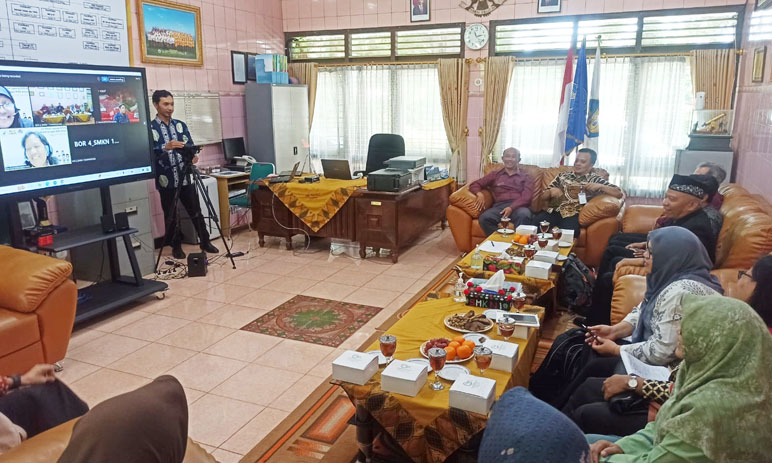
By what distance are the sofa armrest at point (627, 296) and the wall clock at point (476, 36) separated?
428 cm

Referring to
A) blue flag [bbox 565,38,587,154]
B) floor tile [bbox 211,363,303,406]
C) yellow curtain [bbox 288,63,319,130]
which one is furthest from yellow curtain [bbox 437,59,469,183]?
floor tile [bbox 211,363,303,406]

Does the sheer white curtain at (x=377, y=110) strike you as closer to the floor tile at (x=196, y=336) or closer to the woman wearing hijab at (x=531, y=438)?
the floor tile at (x=196, y=336)

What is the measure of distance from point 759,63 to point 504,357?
11.9ft

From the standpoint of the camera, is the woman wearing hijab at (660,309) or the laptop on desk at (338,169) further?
the laptop on desk at (338,169)

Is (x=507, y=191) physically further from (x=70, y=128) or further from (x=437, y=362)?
(x=70, y=128)

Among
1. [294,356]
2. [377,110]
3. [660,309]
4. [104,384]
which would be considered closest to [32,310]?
[104,384]

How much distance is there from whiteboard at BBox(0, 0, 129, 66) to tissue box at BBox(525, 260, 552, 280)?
14.0 feet

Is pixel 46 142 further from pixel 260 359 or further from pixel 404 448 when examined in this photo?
pixel 404 448

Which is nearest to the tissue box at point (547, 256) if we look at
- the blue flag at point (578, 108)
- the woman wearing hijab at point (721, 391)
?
the woman wearing hijab at point (721, 391)

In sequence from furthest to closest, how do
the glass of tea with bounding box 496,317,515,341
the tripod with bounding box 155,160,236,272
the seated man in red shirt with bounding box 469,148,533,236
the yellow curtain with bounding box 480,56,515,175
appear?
1. the yellow curtain with bounding box 480,56,515,175
2. the seated man in red shirt with bounding box 469,148,533,236
3. the tripod with bounding box 155,160,236,272
4. the glass of tea with bounding box 496,317,515,341

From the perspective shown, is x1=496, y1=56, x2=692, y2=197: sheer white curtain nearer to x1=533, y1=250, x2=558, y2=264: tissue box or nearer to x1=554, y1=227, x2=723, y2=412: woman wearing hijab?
x1=533, y1=250, x2=558, y2=264: tissue box

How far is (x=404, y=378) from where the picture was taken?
2.10 metres

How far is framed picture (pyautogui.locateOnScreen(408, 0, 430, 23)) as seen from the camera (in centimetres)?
674

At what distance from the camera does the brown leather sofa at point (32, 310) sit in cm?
301
